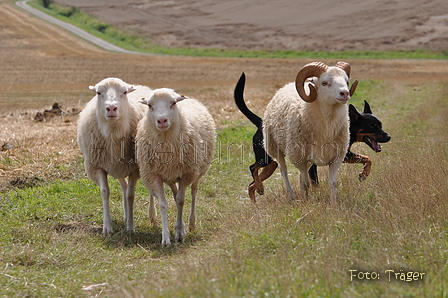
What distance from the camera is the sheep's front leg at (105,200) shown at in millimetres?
7466

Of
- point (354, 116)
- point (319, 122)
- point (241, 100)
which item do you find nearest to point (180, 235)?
point (319, 122)

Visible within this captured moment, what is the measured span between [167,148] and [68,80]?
24024 millimetres

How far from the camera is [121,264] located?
606cm

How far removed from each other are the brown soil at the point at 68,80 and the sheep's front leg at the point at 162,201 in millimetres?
3089

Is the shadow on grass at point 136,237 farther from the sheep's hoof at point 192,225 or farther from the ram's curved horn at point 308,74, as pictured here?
the ram's curved horn at point 308,74

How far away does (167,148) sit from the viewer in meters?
7.22

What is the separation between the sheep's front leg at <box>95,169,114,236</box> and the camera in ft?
24.5

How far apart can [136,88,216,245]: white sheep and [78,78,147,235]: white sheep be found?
394mm

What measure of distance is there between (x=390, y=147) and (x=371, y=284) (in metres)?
7.54

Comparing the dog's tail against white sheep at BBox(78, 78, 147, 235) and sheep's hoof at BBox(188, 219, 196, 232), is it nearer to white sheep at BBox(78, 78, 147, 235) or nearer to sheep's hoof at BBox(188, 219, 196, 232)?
white sheep at BBox(78, 78, 147, 235)

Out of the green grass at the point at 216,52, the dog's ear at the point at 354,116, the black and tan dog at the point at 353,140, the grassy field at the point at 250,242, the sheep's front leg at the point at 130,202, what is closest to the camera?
the grassy field at the point at 250,242

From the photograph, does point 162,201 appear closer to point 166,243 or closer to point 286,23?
point 166,243

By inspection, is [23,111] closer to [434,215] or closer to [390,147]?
[390,147]

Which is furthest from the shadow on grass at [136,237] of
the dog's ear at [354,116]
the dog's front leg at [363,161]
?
the dog's ear at [354,116]
